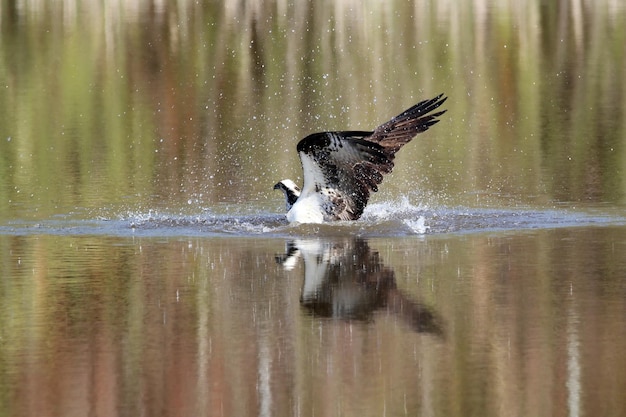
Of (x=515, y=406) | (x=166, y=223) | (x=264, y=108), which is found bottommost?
(x=515, y=406)

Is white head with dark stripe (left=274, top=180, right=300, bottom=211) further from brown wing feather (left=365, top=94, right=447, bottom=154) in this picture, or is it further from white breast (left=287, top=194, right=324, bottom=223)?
brown wing feather (left=365, top=94, right=447, bottom=154)

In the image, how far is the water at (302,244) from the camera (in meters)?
8.36

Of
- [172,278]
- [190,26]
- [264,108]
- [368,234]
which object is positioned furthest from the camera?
[190,26]

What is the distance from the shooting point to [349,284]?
11.0 m

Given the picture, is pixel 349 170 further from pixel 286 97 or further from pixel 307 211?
pixel 286 97

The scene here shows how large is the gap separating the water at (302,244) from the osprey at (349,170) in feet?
0.69

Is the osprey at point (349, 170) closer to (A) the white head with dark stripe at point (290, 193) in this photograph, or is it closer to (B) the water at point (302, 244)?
(A) the white head with dark stripe at point (290, 193)

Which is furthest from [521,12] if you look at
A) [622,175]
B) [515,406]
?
[515,406]

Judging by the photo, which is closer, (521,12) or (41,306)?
(41,306)

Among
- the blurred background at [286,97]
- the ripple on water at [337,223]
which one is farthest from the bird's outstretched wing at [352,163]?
the blurred background at [286,97]

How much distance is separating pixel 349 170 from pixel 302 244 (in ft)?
3.89

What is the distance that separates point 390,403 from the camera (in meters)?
7.88

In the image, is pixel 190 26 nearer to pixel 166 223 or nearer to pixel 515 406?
pixel 166 223

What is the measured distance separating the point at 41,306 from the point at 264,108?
13.1m
